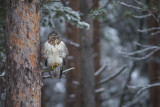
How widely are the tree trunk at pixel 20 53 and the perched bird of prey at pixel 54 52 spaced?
0.33 m

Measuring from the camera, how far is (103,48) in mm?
19234

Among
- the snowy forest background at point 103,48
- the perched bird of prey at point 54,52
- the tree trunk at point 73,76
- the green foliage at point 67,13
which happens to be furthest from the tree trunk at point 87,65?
the perched bird of prey at point 54,52

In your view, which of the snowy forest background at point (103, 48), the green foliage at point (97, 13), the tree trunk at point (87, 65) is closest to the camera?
the green foliage at point (97, 13)

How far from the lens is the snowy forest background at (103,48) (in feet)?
19.7

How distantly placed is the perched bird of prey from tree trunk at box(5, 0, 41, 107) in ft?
1.07

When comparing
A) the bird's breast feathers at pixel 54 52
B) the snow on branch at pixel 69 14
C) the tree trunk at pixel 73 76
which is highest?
the snow on branch at pixel 69 14

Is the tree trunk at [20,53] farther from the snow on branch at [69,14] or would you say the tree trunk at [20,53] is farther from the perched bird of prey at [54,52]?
the snow on branch at [69,14]

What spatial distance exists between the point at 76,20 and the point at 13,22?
220cm

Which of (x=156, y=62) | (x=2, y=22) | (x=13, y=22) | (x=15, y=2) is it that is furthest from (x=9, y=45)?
(x=156, y=62)

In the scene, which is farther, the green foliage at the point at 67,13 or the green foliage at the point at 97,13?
the green foliage at the point at 67,13

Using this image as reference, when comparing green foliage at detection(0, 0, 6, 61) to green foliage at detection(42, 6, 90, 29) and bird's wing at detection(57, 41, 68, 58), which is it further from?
bird's wing at detection(57, 41, 68, 58)

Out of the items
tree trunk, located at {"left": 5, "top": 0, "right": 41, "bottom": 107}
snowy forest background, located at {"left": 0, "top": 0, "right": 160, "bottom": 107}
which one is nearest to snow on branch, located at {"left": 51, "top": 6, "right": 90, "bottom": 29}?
snowy forest background, located at {"left": 0, "top": 0, "right": 160, "bottom": 107}

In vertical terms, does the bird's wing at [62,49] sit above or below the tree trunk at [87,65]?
above

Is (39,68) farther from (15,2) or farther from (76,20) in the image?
(76,20)
